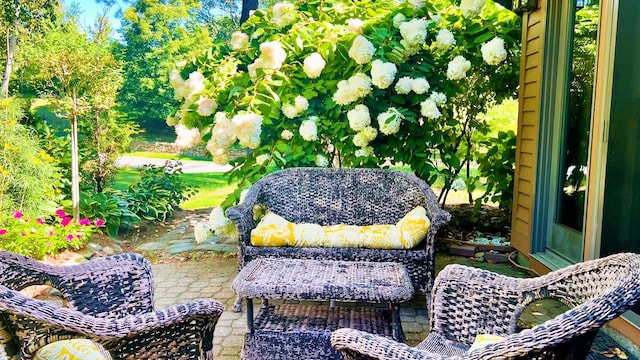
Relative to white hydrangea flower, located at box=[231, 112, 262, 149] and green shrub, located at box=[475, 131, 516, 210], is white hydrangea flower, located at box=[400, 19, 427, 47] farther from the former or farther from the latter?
green shrub, located at box=[475, 131, 516, 210]

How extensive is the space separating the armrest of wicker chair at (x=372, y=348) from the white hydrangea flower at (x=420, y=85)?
2.56 metres

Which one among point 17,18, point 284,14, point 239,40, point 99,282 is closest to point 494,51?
point 284,14

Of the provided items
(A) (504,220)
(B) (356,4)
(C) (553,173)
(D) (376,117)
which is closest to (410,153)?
(D) (376,117)

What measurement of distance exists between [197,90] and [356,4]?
1.37 m

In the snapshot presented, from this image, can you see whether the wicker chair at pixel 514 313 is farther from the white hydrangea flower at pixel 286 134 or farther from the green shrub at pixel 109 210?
the green shrub at pixel 109 210

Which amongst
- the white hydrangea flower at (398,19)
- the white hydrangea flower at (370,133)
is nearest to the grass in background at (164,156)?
the white hydrangea flower at (370,133)

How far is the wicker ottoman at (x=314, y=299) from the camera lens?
2105 mm

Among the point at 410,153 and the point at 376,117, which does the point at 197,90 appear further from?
the point at 410,153

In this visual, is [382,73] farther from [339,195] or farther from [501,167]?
[501,167]

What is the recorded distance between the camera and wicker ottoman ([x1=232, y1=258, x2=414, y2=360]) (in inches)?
82.9

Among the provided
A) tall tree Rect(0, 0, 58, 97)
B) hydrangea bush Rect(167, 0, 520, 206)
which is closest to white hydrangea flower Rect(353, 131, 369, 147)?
hydrangea bush Rect(167, 0, 520, 206)

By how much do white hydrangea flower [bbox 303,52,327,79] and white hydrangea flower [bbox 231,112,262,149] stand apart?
18.1 inches

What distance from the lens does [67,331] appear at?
119 cm

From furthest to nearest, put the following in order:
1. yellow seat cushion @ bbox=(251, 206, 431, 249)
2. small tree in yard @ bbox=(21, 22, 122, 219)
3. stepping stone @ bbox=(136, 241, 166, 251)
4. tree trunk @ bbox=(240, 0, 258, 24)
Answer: tree trunk @ bbox=(240, 0, 258, 24), stepping stone @ bbox=(136, 241, 166, 251), small tree in yard @ bbox=(21, 22, 122, 219), yellow seat cushion @ bbox=(251, 206, 431, 249)
